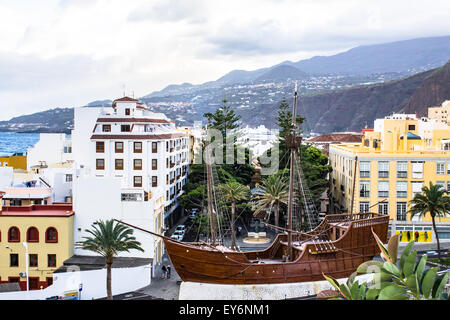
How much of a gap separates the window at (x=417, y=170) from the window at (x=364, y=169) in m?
2.40

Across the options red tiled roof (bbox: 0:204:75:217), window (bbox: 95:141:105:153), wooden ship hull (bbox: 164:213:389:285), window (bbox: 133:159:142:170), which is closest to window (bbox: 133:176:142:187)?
window (bbox: 133:159:142:170)

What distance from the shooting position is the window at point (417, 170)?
89.3 ft

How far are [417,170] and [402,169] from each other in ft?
2.60

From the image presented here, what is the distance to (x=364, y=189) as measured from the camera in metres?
27.4

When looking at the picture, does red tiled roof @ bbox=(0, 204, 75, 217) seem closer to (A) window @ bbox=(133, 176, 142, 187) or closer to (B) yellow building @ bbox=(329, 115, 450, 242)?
(A) window @ bbox=(133, 176, 142, 187)

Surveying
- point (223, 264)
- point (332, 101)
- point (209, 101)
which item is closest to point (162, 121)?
point (223, 264)

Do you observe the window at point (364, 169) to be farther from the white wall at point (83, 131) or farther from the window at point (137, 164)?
the white wall at point (83, 131)

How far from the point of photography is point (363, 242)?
65.6 ft

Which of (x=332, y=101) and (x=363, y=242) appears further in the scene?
(x=332, y=101)

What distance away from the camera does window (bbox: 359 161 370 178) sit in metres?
27.5

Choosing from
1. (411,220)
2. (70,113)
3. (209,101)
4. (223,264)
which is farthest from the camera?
(209,101)

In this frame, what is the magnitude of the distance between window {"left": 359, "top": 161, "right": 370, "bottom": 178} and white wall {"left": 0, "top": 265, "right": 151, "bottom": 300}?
1385 cm
